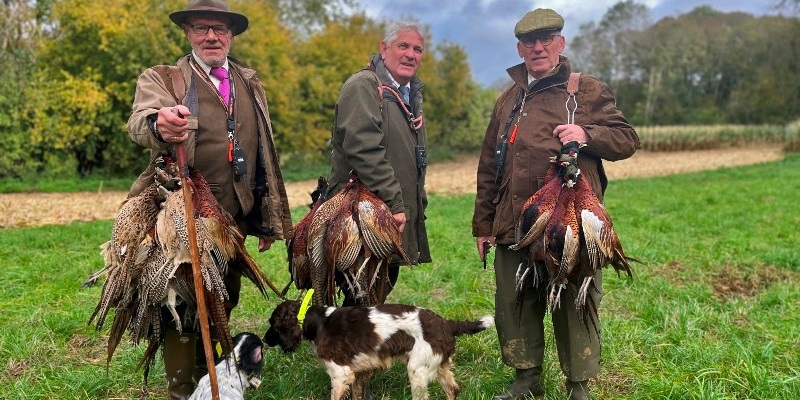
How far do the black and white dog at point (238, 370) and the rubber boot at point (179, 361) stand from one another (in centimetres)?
Answer: 27

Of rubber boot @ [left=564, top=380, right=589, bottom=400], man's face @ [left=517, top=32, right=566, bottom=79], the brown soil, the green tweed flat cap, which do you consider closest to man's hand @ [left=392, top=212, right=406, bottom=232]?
man's face @ [left=517, top=32, right=566, bottom=79]

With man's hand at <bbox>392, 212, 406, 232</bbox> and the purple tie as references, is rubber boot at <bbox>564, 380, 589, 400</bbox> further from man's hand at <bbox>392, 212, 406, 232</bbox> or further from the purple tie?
the purple tie

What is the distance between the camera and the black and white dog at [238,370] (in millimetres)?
3576

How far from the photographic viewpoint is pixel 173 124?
10.3 ft

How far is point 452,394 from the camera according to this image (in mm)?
3834

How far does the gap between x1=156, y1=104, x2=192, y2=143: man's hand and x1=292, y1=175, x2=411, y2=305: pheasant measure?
1.14 meters

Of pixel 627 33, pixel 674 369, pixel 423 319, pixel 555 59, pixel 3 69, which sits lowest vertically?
pixel 674 369

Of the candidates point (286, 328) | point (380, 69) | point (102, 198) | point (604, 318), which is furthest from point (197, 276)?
point (102, 198)

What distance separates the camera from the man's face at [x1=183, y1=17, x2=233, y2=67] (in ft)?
12.2

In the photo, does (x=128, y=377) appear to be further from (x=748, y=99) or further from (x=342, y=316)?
(x=748, y=99)

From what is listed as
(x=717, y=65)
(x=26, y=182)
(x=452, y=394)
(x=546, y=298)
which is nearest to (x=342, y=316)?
(x=452, y=394)

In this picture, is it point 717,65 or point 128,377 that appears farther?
point 717,65

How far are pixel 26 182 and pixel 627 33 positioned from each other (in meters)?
62.9

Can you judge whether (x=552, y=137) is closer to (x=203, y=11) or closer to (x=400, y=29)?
(x=400, y=29)
